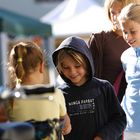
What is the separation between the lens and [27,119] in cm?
289

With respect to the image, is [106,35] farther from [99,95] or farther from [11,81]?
[11,81]

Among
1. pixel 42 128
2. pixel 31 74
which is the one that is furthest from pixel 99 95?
pixel 42 128

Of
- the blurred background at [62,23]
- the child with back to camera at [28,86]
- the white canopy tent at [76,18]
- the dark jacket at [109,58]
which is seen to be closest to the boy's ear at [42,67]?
the child with back to camera at [28,86]

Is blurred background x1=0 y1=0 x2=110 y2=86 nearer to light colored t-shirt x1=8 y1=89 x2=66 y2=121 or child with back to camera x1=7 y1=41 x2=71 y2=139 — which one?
child with back to camera x1=7 y1=41 x2=71 y2=139

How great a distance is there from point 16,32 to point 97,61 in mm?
6036

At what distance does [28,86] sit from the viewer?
285 cm

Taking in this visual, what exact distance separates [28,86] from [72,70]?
65 centimetres

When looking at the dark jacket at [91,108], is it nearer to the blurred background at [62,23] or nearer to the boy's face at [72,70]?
the boy's face at [72,70]

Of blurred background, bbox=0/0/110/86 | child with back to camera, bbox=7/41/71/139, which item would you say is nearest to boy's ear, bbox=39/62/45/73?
child with back to camera, bbox=7/41/71/139

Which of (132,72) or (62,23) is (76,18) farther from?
(132,72)

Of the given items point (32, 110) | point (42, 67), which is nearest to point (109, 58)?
point (42, 67)

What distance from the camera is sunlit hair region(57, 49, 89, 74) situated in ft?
11.3

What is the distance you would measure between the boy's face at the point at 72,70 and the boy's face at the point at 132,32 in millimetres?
488

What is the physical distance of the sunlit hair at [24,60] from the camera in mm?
3088
